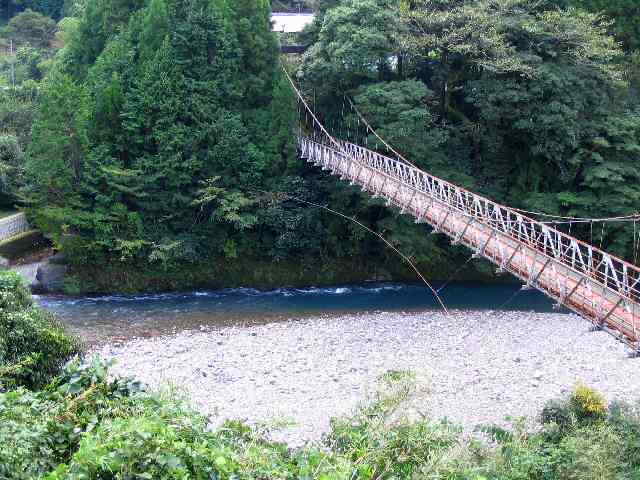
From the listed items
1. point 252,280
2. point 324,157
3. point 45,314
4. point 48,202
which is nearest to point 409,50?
point 324,157

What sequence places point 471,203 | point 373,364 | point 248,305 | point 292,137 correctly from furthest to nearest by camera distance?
point 292,137 < point 248,305 < point 471,203 < point 373,364

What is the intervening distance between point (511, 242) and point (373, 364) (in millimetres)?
2931

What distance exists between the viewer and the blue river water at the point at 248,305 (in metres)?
12.1

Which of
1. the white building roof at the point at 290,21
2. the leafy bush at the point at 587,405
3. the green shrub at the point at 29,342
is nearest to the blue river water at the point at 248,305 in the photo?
the green shrub at the point at 29,342

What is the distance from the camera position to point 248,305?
13594mm

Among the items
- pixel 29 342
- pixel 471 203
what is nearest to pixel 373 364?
pixel 471 203

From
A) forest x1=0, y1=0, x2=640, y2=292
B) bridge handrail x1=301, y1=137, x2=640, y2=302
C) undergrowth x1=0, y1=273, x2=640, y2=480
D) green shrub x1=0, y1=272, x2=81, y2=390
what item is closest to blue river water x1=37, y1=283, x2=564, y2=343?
forest x1=0, y1=0, x2=640, y2=292

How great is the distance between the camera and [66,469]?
11.8ft

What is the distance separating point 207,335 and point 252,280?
367 centimetres

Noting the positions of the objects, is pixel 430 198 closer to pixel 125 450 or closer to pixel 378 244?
pixel 378 244

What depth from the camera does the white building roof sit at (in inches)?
791

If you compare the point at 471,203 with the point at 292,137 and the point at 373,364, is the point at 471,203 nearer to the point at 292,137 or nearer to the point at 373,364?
the point at 292,137

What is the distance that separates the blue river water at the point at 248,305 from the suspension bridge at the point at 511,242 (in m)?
2.87

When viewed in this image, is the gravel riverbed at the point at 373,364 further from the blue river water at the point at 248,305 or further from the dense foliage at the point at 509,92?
the dense foliage at the point at 509,92
